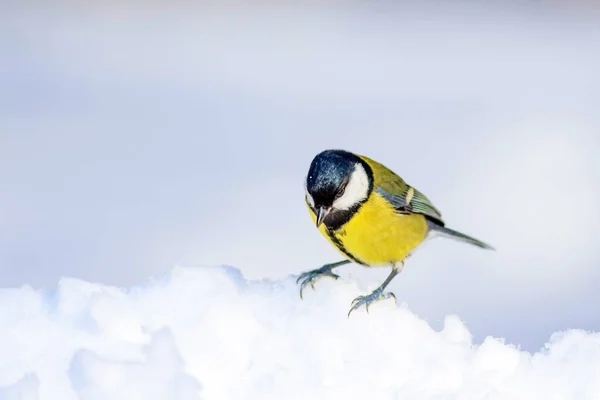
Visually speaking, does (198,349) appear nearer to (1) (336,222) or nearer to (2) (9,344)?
(2) (9,344)

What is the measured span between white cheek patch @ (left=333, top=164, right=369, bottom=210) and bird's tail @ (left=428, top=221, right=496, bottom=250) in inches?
8.0

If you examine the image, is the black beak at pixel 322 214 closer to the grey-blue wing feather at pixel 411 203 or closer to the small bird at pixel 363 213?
the small bird at pixel 363 213

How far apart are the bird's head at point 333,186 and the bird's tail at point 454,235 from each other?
→ 8.7 inches

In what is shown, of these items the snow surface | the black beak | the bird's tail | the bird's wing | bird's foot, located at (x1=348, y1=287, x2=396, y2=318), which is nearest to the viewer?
the snow surface

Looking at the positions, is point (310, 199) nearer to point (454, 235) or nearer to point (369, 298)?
point (369, 298)

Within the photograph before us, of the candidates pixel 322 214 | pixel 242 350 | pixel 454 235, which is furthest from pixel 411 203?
pixel 242 350

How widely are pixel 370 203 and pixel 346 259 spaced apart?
106 millimetres

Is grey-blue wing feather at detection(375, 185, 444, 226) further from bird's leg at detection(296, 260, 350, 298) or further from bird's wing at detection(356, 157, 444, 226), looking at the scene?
bird's leg at detection(296, 260, 350, 298)

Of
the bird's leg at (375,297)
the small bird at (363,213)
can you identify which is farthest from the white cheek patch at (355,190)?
the bird's leg at (375,297)

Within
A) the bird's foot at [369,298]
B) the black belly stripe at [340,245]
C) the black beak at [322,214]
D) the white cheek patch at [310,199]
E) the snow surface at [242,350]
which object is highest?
the white cheek patch at [310,199]

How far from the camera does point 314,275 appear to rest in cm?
124

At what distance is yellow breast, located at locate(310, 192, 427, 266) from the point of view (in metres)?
1.27

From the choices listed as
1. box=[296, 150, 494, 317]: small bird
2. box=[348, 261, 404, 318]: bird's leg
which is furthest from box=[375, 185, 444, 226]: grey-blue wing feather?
box=[348, 261, 404, 318]: bird's leg

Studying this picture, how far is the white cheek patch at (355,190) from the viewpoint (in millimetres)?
1252
